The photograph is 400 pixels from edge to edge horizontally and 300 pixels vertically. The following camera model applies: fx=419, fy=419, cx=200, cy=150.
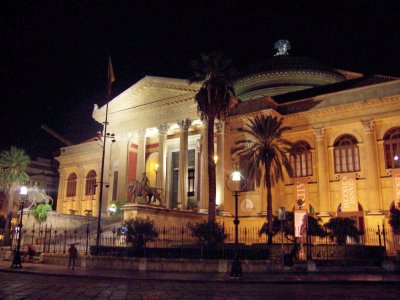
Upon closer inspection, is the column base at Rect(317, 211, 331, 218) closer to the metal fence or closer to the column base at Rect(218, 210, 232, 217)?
the metal fence

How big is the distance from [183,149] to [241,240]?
10.5m

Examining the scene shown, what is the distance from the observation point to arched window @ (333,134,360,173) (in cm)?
3553

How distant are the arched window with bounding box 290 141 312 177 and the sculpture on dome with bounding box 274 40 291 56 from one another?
25066mm

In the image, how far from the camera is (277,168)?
33062 millimetres

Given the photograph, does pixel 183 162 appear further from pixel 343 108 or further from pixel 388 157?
pixel 388 157

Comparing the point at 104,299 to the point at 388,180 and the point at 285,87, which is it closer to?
the point at 388,180

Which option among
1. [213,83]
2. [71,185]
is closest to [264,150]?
[213,83]

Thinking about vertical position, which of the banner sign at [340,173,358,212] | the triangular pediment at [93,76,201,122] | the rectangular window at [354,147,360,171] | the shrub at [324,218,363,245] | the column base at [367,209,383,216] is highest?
the triangular pediment at [93,76,201,122]

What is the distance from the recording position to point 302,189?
36.5 metres

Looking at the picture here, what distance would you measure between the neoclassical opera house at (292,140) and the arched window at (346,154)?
0.08 meters

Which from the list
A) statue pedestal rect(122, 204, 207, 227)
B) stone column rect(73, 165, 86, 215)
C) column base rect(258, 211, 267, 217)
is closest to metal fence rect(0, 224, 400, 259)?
statue pedestal rect(122, 204, 207, 227)

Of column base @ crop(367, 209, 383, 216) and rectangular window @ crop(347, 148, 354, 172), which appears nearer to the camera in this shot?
column base @ crop(367, 209, 383, 216)

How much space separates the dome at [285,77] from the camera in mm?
50691

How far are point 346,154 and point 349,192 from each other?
11.7 ft
